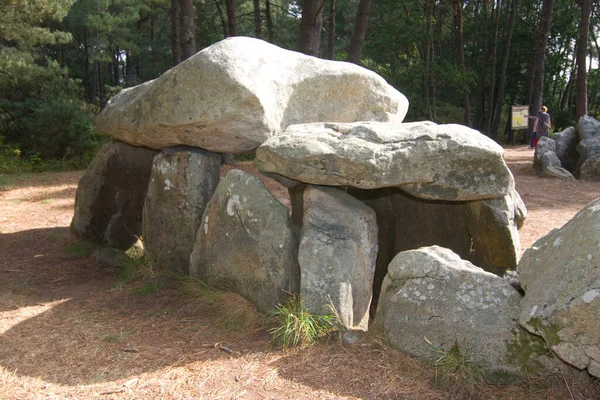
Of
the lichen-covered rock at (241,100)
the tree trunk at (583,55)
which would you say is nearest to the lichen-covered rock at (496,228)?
the lichen-covered rock at (241,100)

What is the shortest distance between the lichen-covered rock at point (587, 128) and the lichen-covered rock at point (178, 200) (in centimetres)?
999

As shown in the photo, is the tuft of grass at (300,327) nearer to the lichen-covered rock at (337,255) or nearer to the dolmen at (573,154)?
the lichen-covered rock at (337,255)

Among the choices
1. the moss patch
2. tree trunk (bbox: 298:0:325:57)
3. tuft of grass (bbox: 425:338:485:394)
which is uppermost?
tree trunk (bbox: 298:0:325:57)

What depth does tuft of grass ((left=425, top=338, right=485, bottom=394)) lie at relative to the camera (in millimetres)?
3176

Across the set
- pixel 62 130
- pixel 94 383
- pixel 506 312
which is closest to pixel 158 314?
pixel 94 383

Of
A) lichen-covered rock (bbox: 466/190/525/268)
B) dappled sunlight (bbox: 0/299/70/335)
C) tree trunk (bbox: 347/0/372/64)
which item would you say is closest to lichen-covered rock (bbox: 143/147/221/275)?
dappled sunlight (bbox: 0/299/70/335)

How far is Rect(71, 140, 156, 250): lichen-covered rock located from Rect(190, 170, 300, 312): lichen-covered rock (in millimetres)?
1851

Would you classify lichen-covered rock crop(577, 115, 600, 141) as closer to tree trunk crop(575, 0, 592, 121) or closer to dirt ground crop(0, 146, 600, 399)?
tree trunk crop(575, 0, 592, 121)

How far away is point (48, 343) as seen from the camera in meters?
3.86

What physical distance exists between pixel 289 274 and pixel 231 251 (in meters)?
0.55

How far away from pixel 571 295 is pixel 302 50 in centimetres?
786

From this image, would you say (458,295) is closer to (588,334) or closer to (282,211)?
(588,334)

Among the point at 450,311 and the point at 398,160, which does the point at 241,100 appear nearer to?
the point at 398,160

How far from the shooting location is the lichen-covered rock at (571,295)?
110 inches
